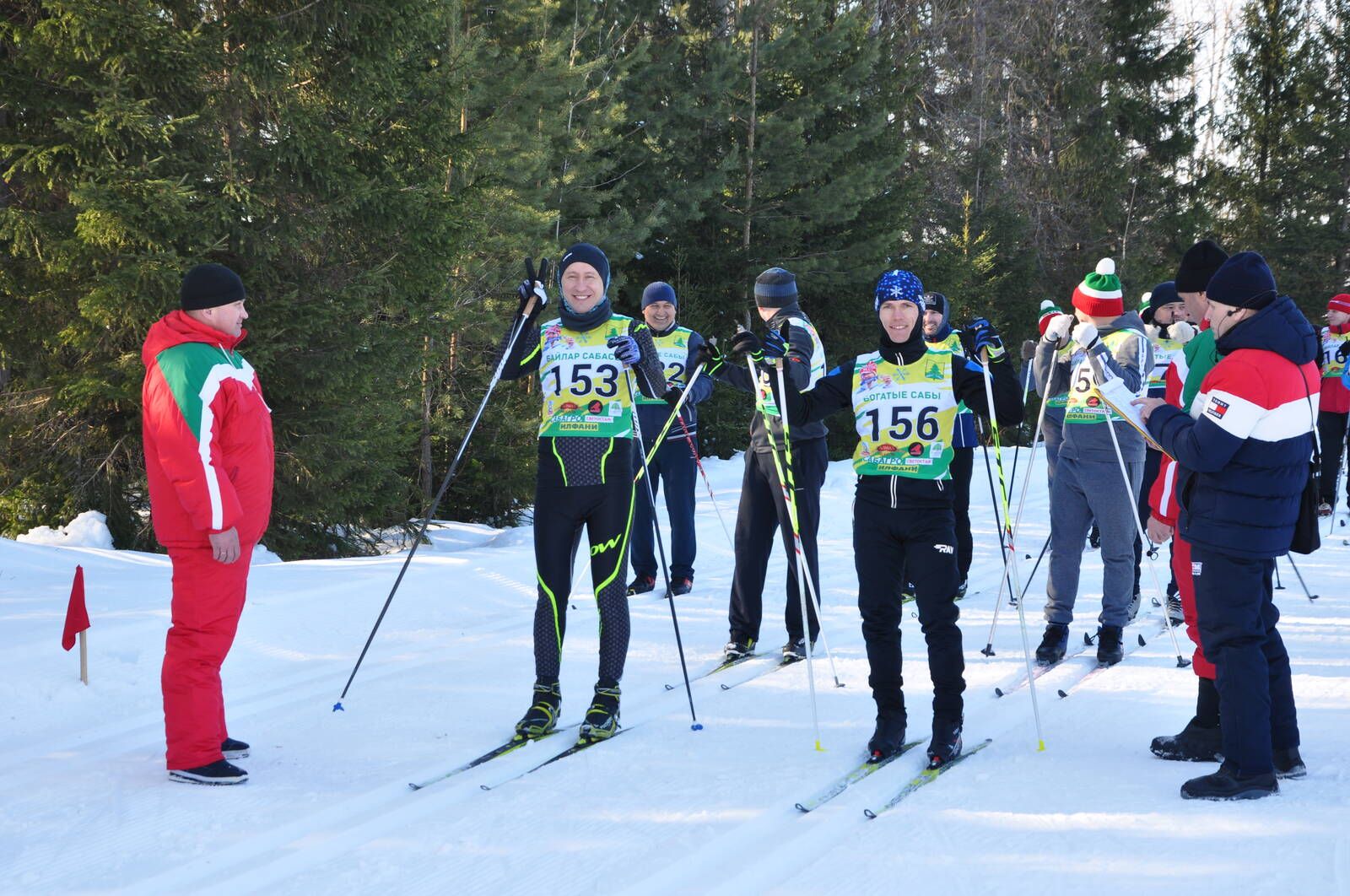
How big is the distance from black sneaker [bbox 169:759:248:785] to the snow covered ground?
0.05m

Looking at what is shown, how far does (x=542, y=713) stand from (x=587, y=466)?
1.00 metres

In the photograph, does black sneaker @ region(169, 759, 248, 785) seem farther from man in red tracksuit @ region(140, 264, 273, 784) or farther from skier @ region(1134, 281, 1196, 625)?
skier @ region(1134, 281, 1196, 625)

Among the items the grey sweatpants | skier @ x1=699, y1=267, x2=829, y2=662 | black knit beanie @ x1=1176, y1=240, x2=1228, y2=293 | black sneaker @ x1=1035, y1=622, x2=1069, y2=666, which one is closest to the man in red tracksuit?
skier @ x1=699, y1=267, x2=829, y2=662

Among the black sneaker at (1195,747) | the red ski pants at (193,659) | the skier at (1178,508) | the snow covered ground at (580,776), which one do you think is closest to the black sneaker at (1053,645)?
the snow covered ground at (580,776)

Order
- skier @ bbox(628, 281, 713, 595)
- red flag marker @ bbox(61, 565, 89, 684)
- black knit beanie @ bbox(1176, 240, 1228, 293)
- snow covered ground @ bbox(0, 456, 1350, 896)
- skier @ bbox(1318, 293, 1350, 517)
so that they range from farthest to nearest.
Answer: skier @ bbox(1318, 293, 1350, 517) < skier @ bbox(628, 281, 713, 595) < red flag marker @ bbox(61, 565, 89, 684) < black knit beanie @ bbox(1176, 240, 1228, 293) < snow covered ground @ bbox(0, 456, 1350, 896)

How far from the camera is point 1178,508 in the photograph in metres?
4.23

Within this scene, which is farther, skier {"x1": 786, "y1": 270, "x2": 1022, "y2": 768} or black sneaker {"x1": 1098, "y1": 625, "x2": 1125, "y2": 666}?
black sneaker {"x1": 1098, "y1": 625, "x2": 1125, "y2": 666}

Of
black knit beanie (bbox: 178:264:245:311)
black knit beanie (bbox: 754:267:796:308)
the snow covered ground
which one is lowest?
the snow covered ground

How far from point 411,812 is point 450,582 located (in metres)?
3.44

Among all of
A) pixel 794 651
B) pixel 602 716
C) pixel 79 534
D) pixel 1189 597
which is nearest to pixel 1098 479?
pixel 1189 597

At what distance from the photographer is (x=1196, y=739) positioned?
4207mm

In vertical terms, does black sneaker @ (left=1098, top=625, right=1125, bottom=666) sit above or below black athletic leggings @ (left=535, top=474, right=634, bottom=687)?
below

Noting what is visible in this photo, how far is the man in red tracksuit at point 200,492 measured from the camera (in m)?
3.96

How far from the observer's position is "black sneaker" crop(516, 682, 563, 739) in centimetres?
449
